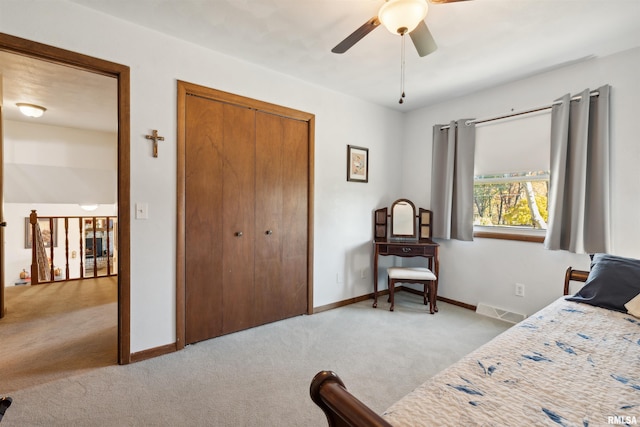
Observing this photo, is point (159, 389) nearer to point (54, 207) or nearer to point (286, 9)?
point (286, 9)

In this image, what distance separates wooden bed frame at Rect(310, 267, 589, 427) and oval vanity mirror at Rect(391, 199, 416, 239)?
303 centimetres

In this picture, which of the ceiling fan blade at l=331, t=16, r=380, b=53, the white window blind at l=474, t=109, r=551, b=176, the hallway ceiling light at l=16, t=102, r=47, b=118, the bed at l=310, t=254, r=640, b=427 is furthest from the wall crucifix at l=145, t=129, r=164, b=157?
the white window blind at l=474, t=109, r=551, b=176

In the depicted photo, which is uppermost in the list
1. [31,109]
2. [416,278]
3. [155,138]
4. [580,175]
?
[31,109]

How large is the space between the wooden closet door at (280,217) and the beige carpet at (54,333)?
4.46 feet

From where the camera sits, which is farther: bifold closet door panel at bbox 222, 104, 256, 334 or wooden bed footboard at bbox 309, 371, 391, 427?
bifold closet door panel at bbox 222, 104, 256, 334

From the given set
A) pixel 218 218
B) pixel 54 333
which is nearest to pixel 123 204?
pixel 218 218

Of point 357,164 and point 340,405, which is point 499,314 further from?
point 340,405

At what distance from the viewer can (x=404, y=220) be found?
3.70m

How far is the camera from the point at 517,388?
982 millimetres

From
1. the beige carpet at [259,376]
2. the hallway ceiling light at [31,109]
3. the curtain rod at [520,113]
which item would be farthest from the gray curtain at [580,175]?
the hallway ceiling light at [31,109]

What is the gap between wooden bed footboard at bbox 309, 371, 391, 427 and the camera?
698 mm

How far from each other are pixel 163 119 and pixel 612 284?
3.29 m

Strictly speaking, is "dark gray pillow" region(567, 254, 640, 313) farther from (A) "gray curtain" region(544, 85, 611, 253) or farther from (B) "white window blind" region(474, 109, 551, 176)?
(B) "white window blind" region(474, 109, 551, 176)

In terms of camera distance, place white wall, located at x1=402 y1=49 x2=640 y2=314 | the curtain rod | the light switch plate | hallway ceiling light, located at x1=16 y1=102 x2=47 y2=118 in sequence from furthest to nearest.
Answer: hallway ceiling light, located at x1=16 y1=102 x2=47 y2=118 < the curtain rod < white wall, located at x1=402 y1=49 x2=640 y2=314 < the light switch plate
